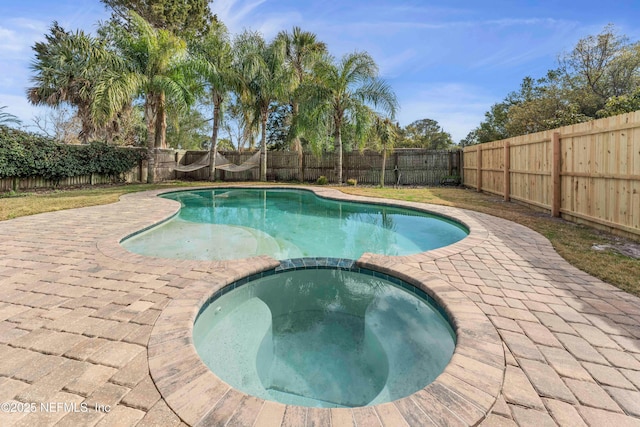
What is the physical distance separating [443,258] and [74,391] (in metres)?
3.16

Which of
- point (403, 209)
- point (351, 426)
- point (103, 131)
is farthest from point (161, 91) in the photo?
point (351, 426)

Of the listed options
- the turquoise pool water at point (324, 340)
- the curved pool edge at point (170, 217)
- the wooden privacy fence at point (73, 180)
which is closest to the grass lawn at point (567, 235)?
the curved pool edge at point (170, 217)

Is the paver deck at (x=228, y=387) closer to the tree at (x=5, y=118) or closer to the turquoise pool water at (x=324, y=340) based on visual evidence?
the turquoise pool water at (x=324, y=340)

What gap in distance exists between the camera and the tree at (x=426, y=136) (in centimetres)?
3033

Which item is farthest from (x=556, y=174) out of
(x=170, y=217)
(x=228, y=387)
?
(x=170, y=217)

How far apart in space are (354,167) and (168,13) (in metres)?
11.6

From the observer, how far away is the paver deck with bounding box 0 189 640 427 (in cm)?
133

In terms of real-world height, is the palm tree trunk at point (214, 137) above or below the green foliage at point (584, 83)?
below

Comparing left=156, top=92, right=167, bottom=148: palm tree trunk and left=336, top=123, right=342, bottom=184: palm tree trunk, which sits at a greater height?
left=156, top=92, right=167, bottom=148: palm tree trunk

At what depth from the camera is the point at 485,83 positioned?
2092 cm

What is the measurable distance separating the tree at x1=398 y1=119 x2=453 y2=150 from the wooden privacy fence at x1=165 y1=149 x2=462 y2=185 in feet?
54.3

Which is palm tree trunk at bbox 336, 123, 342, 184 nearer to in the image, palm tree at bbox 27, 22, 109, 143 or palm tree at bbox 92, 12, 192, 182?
palm tree at bbox 92, 12, 192, 182

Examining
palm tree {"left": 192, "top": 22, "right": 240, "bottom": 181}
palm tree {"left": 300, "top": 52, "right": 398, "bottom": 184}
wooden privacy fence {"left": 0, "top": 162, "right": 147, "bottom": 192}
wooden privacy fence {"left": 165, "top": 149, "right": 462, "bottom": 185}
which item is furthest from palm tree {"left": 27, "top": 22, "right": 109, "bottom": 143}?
palm tree {"left": 300, "top": 52, "right": 398, "bottom": 184}

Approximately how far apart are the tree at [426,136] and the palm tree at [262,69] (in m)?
18.7
